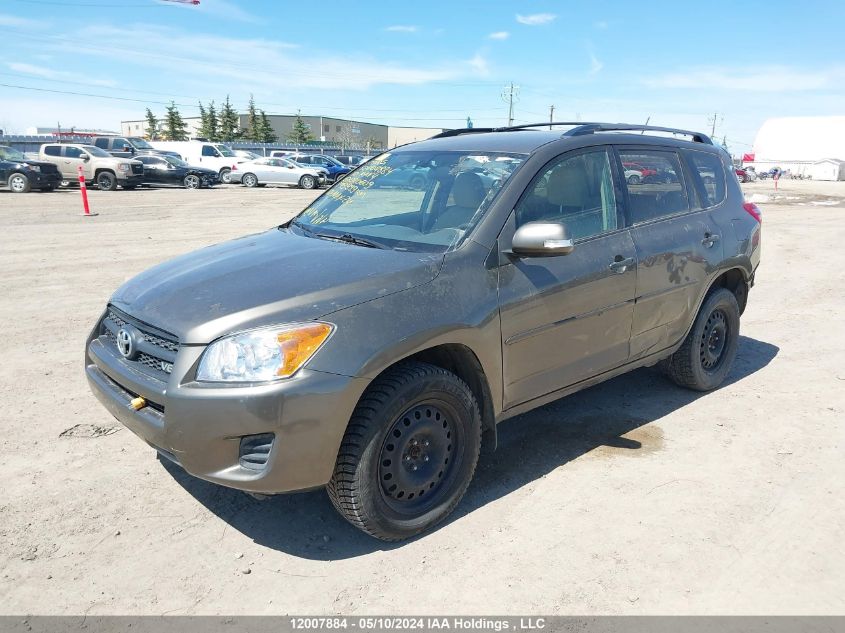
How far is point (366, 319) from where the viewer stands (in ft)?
8.87

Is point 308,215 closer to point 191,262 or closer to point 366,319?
point 191,262

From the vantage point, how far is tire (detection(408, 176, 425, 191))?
3.87 m

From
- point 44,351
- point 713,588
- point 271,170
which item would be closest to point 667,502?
point 713,588

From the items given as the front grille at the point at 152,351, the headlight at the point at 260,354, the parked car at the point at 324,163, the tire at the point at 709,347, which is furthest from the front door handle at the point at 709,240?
the parked car at the point at 324,163

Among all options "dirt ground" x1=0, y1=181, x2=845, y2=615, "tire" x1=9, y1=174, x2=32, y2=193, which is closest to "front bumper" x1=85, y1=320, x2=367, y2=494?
"dirt ground" x1=0, y1=181, x2=845, y2=615

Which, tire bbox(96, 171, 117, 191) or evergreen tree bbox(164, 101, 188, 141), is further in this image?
evergreen tree bbox(164, 101, 188, 141)

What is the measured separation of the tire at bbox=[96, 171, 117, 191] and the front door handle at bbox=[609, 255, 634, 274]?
2486cm

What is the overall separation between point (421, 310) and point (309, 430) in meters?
0.74

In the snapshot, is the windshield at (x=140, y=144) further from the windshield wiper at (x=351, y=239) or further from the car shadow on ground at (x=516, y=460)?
the car shadow on ground at (x=516, y=460)

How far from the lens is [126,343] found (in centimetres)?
295

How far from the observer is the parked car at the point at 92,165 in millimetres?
23750

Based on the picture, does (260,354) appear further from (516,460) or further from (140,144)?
(140,144)

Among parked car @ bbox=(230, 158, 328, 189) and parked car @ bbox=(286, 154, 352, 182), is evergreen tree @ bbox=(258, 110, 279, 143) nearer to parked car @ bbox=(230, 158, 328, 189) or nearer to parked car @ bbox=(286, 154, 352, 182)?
parked car @ bbox=(286, 154, 352, 182)

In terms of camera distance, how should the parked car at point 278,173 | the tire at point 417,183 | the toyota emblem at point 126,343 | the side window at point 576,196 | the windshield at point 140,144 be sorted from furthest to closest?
the windshield at point 140,144 → the parked car at point 278,173 → the tire at point 417,183 → the side window at point 576,196 → the toyota emblem at point 126,343
